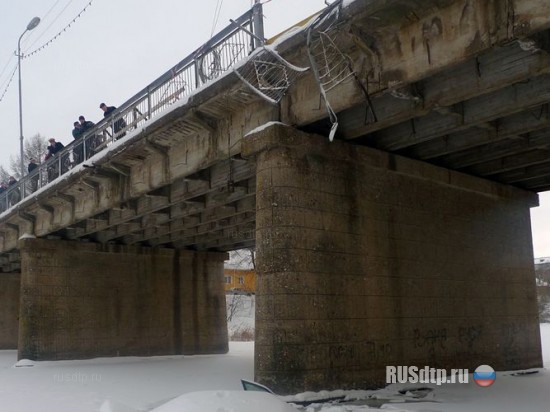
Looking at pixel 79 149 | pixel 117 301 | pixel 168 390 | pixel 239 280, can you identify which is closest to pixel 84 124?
pixel 79 149

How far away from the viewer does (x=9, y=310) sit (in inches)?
1423

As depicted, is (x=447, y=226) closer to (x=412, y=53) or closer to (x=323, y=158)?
(x=323, y=158)

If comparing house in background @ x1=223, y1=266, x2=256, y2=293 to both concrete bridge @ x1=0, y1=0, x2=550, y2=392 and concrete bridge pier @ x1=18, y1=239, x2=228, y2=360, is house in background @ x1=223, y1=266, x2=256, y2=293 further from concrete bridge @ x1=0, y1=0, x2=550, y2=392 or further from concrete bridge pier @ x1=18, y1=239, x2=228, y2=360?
concrete bridge @ x1=0, y1=0, x2=550, y2=392

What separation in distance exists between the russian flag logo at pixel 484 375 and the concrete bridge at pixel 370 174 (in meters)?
0.33

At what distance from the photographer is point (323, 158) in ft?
41.3

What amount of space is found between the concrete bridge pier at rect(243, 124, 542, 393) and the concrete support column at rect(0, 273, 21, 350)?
28656 mm

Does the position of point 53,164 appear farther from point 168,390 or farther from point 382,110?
point 382,110

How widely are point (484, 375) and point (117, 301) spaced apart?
1607 cm

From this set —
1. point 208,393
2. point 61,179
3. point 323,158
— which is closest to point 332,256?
point 323,158

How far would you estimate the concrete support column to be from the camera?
35.9m

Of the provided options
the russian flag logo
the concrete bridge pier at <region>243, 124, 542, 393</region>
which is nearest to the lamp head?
the concrete bridge pier at <region>243, 124, 542, 393</region>

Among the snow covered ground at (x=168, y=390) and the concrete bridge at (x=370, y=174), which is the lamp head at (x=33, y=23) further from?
the snow covered ground at (x=168, y=390)

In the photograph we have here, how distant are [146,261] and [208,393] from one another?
1981 cm

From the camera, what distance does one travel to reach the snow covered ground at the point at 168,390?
1116cm
